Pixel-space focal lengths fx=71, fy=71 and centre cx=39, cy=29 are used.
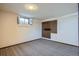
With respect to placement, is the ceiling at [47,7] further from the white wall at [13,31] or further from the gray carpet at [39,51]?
the gray carpet at [39,51]

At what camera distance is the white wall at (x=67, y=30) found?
117 inches

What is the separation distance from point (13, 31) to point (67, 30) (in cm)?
252

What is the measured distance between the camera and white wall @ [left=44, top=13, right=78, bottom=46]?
2.97m

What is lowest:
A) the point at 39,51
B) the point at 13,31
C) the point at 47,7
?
the point at 39,51

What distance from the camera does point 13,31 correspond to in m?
3.21

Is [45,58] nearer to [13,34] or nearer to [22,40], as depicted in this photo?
[13,34]

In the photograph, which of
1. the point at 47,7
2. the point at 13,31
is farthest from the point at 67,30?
the point at 13,31

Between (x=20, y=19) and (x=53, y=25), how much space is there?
1961 mm

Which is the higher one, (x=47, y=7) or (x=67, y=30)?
(x=47, y=7)

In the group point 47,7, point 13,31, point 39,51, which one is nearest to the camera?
point 47,7

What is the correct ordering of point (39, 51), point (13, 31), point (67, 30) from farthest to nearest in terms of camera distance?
point (67, 30) < point (13, 31) < point (39, 51)

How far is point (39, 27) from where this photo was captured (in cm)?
444

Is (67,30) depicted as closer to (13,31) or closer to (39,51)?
(39,51)

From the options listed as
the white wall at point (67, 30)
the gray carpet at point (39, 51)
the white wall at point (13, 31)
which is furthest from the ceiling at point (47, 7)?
the gray carpet at point (39, 51)
